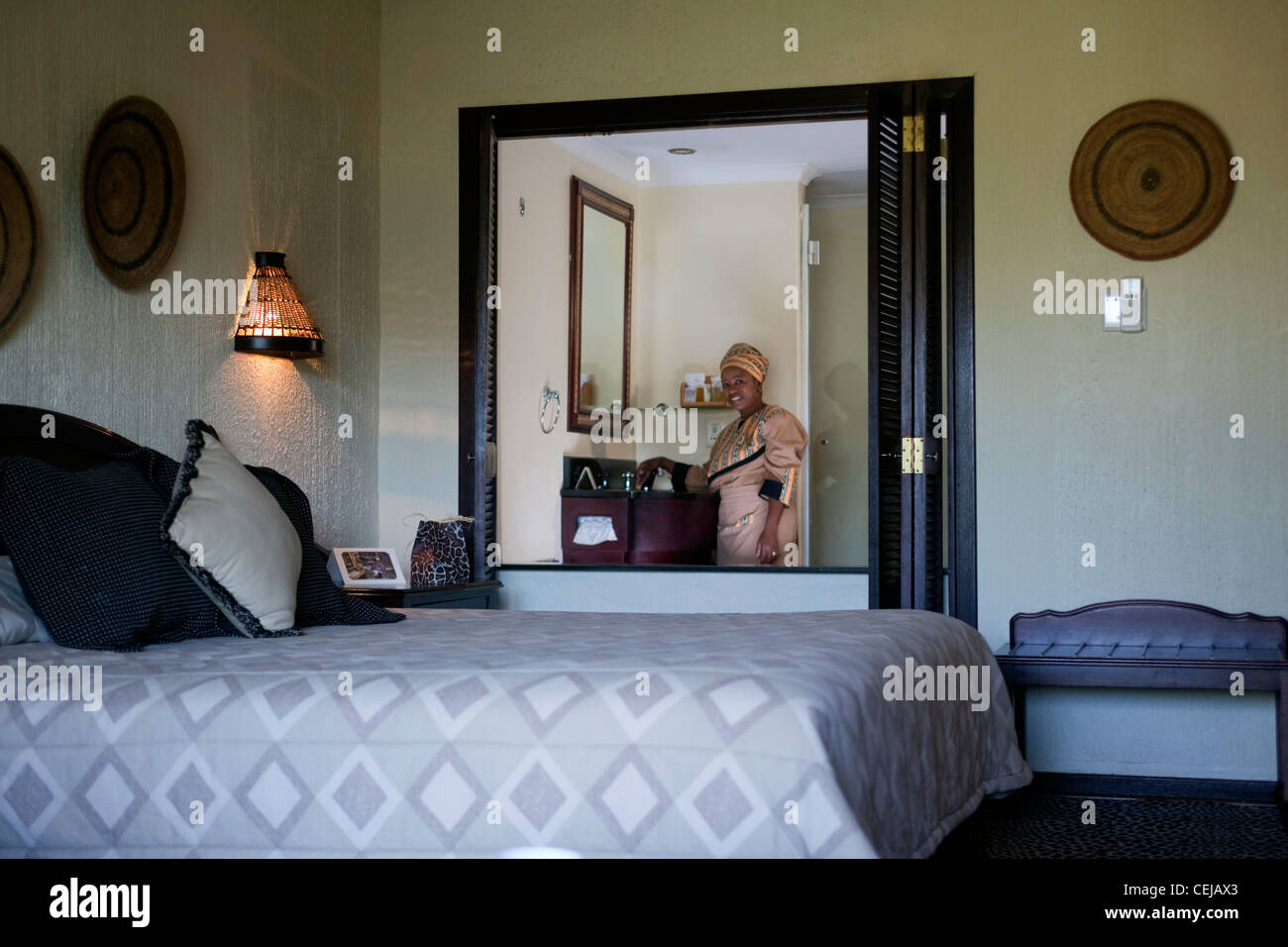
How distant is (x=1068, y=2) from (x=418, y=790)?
388 cm

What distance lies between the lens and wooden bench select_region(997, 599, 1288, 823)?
4387mm

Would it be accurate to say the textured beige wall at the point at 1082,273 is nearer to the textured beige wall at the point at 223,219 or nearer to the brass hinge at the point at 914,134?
the brass hinge at the point at 914,134

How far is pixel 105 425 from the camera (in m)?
3.75

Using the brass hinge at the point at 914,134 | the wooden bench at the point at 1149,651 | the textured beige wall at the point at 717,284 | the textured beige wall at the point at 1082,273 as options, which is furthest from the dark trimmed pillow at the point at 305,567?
the textured beige wall at the point at 717,284

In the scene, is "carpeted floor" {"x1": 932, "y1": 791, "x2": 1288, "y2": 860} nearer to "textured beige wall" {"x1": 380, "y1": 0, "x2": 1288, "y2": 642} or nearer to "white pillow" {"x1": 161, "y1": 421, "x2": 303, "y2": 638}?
"textured beige wall" {"x1": 380, "y1": 0, "x2": 1288, "y2": 642}

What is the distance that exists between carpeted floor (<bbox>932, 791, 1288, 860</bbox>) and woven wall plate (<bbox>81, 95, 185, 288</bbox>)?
264 cm

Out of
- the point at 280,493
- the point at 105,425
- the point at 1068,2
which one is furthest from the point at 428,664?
the point at 1068,2

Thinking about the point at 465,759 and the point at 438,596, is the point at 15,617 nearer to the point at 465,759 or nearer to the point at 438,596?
the point at 465,759

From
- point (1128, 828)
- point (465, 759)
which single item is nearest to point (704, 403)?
point (1128, 828)

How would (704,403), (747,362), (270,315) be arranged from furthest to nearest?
(704,403) → (747,362) → (270,315)

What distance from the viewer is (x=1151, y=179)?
483 cm

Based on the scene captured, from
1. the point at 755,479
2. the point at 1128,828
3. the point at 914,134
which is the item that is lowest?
the point at 1128,828

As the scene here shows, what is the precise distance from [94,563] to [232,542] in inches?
12.0
